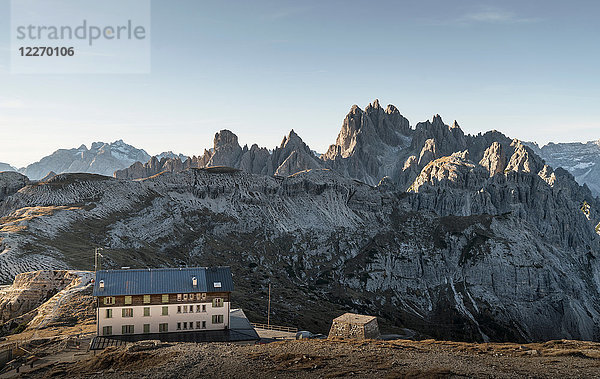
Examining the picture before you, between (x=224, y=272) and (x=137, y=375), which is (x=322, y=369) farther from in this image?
(x=224, y=272)

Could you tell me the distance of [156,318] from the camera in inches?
2474

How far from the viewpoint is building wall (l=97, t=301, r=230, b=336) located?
200 ft

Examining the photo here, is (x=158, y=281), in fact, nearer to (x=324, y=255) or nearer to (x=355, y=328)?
(x=355, y=328)

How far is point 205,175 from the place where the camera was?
646ft

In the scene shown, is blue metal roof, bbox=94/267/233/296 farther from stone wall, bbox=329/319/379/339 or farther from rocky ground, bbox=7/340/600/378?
stone wall, bbox=329/319/379/339

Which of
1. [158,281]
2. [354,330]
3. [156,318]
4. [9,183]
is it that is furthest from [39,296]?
[9,183]

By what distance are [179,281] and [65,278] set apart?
33756 millimetres

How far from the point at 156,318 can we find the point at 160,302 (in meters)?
2.37

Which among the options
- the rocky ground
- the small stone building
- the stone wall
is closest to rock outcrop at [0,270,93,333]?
the rocky ground

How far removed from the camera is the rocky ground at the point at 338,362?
3484 cm

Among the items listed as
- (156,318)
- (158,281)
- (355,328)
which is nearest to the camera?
(355,328)

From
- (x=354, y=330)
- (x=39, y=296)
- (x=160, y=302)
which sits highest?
(x=160, y=302)

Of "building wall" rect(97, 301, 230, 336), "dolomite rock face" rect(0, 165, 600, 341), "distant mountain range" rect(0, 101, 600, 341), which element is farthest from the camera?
"dolomite rock face" rect(0, 165, 600, 341)

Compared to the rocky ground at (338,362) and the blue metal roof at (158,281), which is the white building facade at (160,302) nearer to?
the blue metal roof at (158,281)
